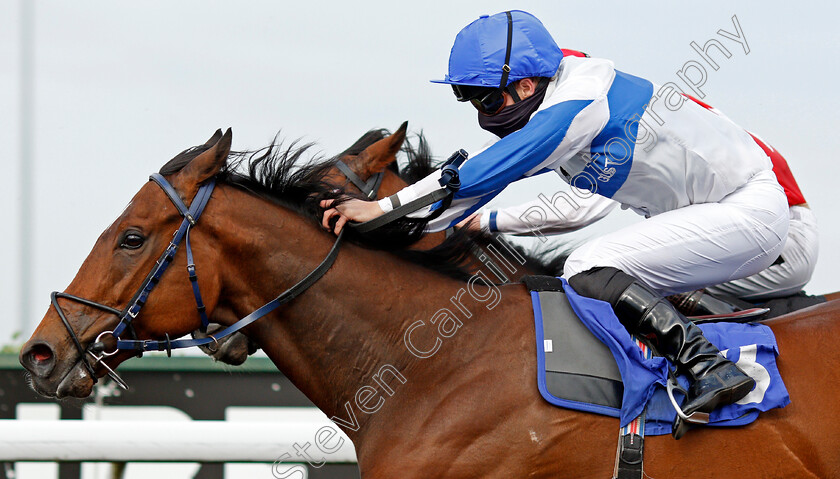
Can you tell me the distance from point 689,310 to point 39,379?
1930mm

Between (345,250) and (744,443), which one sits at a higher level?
(345,250)

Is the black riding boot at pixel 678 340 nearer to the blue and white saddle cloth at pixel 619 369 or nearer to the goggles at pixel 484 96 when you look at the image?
the blue and white saddle cloth at pixel 619 369

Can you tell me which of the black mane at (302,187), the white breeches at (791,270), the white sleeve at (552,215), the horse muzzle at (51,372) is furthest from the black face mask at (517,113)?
the horse muzzle at (51,372)

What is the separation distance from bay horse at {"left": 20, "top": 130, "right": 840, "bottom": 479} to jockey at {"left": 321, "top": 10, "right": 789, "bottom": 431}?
0.18 m

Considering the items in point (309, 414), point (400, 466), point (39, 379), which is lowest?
point (309, 414)

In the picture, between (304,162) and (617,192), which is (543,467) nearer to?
(617,192)

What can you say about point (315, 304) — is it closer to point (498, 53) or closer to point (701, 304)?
point (498, 53)

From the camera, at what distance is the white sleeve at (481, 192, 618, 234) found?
370cm

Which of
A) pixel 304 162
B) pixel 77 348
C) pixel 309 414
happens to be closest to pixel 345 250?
pixel 304 162

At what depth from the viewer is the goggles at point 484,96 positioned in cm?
245

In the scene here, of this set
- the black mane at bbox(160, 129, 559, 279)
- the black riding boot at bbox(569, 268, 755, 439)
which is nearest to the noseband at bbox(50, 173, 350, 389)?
the black mane at bbox(160, 129, 559, 279)

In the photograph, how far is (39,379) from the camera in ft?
6.95

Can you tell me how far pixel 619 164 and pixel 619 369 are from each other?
0.61m

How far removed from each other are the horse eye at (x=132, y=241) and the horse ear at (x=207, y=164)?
7.5 inches
